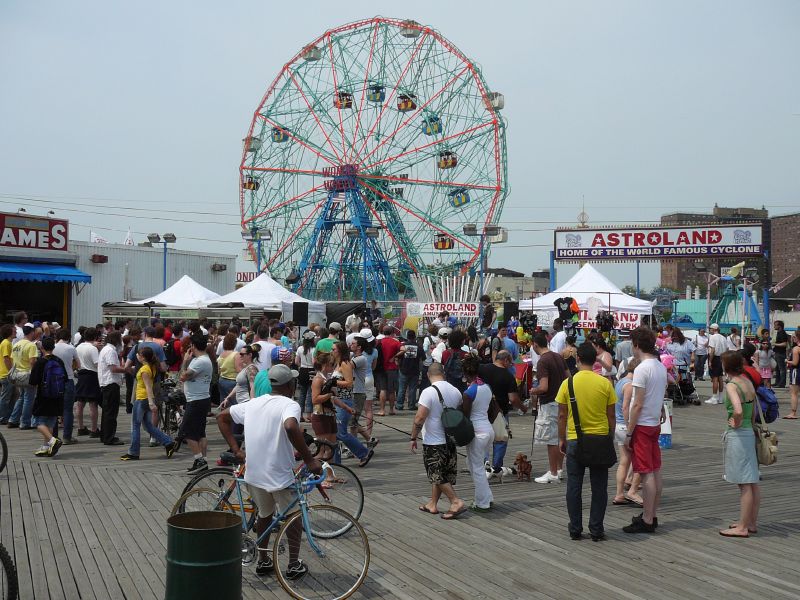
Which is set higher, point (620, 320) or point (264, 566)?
point (620, 320)

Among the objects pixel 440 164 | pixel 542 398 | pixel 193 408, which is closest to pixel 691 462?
pixel 542 398

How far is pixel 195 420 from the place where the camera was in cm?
974

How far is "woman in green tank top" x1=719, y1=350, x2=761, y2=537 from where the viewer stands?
692cm

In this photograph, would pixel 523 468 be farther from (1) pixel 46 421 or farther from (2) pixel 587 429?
(1) pixel 46 421

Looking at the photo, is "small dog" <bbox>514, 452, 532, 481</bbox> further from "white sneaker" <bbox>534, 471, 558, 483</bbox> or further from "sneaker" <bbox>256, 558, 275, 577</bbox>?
"sneaker" <bbox>256, 558, 275, 577</bbox>

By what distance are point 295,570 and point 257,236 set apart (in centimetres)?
3790

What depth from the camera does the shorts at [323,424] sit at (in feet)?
29.2

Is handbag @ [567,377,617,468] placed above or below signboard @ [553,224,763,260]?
below

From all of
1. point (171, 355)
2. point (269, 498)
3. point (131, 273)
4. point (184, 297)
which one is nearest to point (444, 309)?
point (184, 297)

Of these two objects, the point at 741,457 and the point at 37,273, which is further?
the point at 37,273

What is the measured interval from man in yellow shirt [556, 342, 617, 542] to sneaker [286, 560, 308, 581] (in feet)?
8.12

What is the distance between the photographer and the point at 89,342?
40.0 ft

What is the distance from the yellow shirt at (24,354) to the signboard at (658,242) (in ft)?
84.3

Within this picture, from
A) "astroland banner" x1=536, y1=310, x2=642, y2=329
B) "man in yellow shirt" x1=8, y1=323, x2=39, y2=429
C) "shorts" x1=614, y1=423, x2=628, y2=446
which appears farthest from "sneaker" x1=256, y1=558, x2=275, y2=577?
"astroland banner" x1=536, y1=310, x2=642, y2=329
